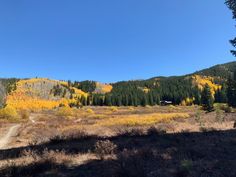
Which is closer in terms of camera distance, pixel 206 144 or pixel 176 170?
pixel 176 170

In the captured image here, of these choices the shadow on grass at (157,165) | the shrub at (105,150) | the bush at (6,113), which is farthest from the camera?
the bush at (6,113)

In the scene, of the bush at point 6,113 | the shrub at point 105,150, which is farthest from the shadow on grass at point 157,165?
the bush at point 6,113

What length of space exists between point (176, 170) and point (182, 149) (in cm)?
369

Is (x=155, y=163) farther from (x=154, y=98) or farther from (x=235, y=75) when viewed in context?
(x=154, y=98)

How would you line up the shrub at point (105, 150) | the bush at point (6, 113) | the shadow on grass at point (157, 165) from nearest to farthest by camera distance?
the shadow on grass at point (157, 165) < the shrub at point (105, 150) < the bush at point (6, 113)

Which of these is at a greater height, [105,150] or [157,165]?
[105,150]

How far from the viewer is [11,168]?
9.88 m

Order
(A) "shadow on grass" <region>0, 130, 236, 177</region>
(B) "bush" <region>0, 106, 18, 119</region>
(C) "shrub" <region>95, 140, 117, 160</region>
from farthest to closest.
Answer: (B) "bush" <region>0, 106, 18, 119</region>
(C) "shrub" <region>95, 140, 117, 160</region>
(A) "shadow on grass" <region>0, 130, 236, 177</region>


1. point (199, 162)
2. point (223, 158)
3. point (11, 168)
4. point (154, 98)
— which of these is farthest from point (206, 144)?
point (154, 98)

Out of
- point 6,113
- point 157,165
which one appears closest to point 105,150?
point 157,165

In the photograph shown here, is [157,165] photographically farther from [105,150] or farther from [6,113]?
[6,113]

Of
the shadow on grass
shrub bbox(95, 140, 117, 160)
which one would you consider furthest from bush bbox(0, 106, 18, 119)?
Result: shrub bbox(95, 140, 117, 160)

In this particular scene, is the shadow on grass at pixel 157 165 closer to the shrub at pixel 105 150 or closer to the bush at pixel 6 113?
the shrub at pixel 105 150

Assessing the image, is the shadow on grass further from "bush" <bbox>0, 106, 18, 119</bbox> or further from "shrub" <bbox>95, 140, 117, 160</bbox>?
"bush" <bbox>0, 106, 18, 119</bbox>
